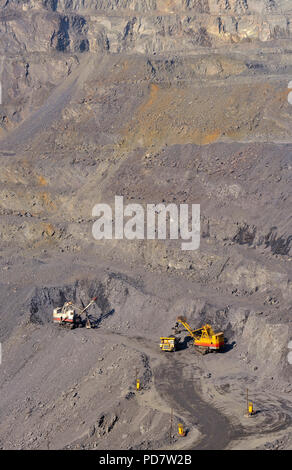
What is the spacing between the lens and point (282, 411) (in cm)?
3033

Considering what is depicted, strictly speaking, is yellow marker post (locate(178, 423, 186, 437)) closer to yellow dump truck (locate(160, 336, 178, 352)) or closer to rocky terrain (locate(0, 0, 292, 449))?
rocky terrain (locate(0, 0, 292, 449))

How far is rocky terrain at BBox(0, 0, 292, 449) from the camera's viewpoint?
3198 cm

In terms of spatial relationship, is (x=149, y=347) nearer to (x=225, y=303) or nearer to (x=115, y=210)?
(x=225, y=303)

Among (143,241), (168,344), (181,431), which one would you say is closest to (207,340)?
(168,344)

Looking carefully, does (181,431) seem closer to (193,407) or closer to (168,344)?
(193,407)

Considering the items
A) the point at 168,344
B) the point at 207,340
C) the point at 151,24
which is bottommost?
the point at 168,344

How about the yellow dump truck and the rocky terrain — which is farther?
the yellow dump truck

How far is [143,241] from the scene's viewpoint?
4503 centimetres

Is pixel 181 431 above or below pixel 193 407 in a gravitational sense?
above

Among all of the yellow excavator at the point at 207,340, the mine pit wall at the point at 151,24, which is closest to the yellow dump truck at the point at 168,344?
the yellow excavator at the point at 207,340

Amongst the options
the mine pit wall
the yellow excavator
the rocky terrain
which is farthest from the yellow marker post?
the mine pit wall

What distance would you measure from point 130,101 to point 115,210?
35.4ft

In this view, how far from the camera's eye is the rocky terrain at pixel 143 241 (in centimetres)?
3198

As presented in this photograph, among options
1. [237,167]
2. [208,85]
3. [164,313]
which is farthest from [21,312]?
[208,85]
